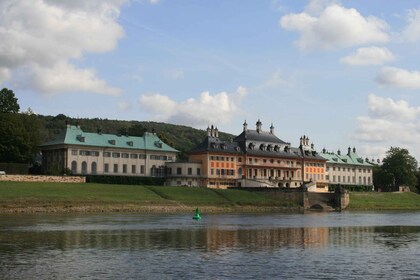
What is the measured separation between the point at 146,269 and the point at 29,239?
1616 centimetres

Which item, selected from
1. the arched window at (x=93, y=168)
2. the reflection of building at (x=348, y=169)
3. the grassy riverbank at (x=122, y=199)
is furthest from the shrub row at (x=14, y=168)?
the reflection of building at (x=348, y=169)

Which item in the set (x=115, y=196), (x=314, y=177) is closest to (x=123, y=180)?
(x=115, y=196)

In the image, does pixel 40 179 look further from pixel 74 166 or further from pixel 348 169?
pixel 348 169

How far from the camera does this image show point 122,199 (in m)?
93.9

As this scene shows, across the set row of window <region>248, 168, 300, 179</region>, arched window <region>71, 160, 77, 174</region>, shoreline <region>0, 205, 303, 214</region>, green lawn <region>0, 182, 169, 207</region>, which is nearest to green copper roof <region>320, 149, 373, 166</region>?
row of window <region>248, 168, 300, 179</region>

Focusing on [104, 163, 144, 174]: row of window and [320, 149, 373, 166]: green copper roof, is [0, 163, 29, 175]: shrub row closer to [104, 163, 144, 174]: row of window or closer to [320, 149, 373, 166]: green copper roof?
[104, 163, 144, 174]: row of window

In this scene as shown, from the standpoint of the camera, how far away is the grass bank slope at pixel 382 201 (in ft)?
412

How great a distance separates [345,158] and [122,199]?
99.8m

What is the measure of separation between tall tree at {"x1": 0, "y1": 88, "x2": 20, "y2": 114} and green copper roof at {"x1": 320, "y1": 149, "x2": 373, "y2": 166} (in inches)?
3271

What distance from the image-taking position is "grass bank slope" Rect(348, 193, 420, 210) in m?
126

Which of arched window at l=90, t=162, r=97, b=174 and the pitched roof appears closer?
arched window at l=90, t=162, r=97, b=174

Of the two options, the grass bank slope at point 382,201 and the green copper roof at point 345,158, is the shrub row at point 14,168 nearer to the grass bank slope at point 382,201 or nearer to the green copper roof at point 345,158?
the grass bank slope at point 382,201

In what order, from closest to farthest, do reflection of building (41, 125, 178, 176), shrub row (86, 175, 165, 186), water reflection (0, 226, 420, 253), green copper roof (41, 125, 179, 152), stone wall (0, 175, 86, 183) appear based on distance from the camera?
water reflection (0, 226, 420, 253) → stone wall (0, 175, 86, 183) → shrub row (86, 175, 165, 186) → reflection of building (41, 125, 178, 176) → green copper roof (41, 125, 179, 152)

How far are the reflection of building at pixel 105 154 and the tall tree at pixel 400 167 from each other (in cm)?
5720
